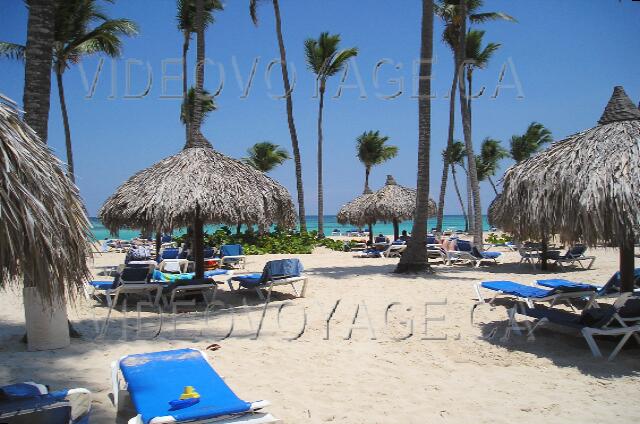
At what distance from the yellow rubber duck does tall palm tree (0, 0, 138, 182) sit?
53.3 feet

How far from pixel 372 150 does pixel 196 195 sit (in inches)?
1082

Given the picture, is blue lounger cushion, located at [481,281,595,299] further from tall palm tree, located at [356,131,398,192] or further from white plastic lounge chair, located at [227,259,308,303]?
tall palm tree, located at [356,131,398,192]

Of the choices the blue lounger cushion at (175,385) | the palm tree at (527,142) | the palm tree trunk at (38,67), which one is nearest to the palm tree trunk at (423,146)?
the palm tree trunk at (38,67)

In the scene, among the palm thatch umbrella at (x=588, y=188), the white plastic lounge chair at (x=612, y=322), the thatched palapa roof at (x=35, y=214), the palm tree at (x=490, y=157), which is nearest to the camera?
the thatched palapa roof at (x=35, y=214)

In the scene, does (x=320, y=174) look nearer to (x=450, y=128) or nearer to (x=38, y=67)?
(x=450, y=128)

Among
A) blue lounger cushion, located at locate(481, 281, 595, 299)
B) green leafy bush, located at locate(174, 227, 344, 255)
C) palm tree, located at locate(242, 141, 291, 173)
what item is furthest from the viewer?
palm tree, located at locate(242, 141, 291, 173)

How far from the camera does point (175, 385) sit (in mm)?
3514

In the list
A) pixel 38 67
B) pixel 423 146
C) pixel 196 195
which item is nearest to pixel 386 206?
pixel 423 146

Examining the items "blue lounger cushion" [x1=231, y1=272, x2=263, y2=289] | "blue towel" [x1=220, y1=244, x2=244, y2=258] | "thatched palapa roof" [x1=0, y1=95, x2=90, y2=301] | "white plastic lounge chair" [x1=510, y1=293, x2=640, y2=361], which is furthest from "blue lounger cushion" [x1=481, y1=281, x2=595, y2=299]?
"blue towel" [x1=220, y1=244, x2=244, y2=258]

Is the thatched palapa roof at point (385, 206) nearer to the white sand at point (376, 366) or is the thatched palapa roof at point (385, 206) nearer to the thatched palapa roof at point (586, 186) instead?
the white sand at point (376, 366)

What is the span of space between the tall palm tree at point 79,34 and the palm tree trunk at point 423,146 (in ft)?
36.9

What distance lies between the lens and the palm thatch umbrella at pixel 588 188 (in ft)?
18.2

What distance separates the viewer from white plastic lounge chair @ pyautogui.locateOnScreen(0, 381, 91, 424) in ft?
8.67

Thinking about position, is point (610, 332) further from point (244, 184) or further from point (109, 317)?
point (109, 317)
